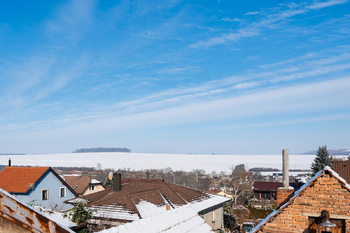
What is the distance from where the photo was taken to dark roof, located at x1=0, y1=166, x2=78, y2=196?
30312 mm

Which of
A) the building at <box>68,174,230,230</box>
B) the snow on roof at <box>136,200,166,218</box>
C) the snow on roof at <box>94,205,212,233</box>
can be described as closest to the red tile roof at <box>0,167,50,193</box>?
the building at <box>68,174,230,230</box>

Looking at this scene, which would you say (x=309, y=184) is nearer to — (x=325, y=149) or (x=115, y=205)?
(x=115, y=205)

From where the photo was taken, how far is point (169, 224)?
11133mm

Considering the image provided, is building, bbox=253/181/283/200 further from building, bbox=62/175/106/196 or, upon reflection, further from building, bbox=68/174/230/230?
building, bbox=68/174/230/230

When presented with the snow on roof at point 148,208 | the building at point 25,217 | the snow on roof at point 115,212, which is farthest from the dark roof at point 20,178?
the building at point 25,217

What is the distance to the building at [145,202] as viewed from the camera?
16.9 metres

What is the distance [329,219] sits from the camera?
9141mm

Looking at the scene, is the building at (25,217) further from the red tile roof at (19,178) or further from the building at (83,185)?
the building at (83,185)

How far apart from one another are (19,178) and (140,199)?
1974cm

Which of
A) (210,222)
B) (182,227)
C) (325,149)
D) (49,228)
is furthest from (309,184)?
(325,149)

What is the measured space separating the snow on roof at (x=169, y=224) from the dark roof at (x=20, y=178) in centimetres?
2316

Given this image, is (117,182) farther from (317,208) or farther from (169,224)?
(317,208)

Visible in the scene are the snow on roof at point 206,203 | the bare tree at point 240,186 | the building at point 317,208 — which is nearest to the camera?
the building at point 317,208

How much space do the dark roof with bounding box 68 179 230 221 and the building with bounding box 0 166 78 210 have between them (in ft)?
39.1
